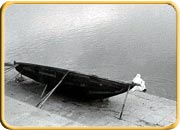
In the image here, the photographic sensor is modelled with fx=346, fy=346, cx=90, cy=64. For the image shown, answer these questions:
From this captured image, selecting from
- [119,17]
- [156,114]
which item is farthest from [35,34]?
[156,114]

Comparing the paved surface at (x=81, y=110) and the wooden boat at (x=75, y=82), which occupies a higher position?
the wooden boat at (x=75, y=82)

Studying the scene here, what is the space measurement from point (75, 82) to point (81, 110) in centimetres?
48

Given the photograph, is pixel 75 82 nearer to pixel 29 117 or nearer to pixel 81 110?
pixel 81 110

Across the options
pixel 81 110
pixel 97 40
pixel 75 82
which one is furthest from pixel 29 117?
pixel 97 40

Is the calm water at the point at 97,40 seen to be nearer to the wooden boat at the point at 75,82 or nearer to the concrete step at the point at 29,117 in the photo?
the wooden boat at the point at 75,82

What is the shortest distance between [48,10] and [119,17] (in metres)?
1.58

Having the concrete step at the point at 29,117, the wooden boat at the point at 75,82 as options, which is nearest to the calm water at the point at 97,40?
the wooden boat at the point at 75,82

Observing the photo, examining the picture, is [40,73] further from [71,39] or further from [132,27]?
[132,27]

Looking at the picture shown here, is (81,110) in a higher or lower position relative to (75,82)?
lower

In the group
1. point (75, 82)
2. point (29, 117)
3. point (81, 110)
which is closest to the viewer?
point (29, 117)

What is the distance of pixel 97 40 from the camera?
761 centimetres

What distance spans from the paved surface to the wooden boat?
0.15 m

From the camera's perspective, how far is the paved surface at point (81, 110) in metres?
4.21

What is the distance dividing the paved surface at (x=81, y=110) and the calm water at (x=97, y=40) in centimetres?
129
